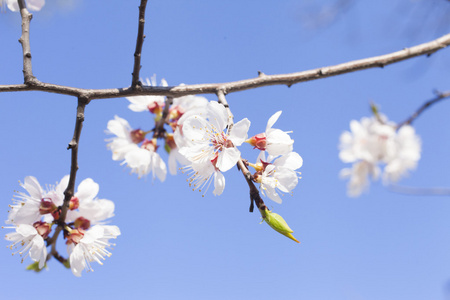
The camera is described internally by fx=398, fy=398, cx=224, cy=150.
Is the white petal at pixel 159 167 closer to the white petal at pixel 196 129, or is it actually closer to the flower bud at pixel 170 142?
the flower bud at pixel 170 142

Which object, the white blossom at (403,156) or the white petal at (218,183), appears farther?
the white blossom at (403,156)

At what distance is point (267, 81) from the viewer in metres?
1.40

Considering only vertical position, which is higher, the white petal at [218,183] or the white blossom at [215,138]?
the white blossom at [215,138]

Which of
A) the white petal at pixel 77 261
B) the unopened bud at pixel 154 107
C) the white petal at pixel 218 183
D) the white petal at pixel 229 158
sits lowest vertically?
the white petal at pixel 77 261

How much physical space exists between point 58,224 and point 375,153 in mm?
2345

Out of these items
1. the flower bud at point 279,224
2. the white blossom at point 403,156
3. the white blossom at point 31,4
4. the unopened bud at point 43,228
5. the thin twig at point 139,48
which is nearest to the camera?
the flower bud at point 279,224

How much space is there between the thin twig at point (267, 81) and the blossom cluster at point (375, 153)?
1.61 m

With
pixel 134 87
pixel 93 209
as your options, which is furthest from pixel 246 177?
pixel 93 209

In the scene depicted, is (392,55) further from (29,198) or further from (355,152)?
(355,152)

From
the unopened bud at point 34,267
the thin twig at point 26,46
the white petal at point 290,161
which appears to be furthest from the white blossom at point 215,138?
the unopened bud at point 34,267

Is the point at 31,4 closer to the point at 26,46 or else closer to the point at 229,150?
the point at 26,46

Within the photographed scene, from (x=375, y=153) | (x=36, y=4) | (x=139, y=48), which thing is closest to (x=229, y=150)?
(x=139, y=48)

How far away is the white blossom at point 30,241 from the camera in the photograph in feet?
5.21

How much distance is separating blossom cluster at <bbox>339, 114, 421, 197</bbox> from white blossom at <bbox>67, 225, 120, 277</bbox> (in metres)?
1.92
